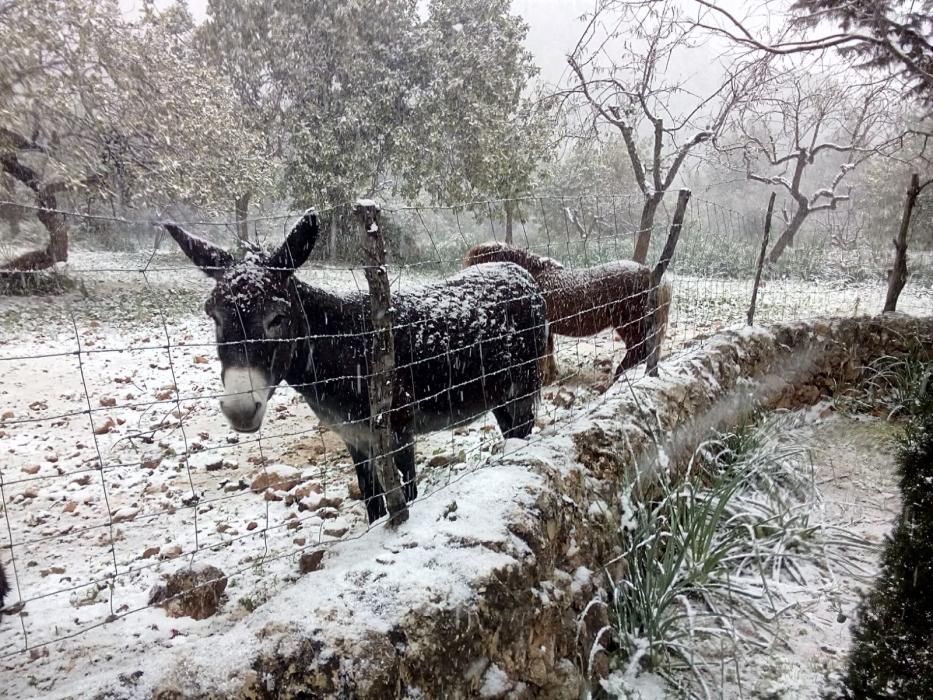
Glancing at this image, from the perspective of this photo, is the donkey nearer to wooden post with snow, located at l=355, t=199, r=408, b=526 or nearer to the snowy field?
the snowy field

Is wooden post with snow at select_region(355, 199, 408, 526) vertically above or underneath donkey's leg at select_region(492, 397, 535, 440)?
above

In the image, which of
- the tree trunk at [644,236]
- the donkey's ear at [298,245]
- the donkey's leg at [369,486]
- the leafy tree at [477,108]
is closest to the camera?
the donkey's ear at [298,245]

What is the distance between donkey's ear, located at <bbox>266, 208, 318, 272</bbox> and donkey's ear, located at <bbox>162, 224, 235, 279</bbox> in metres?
0.18

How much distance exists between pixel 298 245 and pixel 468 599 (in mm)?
1375

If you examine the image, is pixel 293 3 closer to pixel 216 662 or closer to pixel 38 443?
pixel 38 443

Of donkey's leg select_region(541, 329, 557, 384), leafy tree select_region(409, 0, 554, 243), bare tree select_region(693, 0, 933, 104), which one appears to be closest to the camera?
bare tree select_region(693, 0, 933, 104)

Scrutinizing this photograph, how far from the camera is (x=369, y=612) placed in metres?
1.32

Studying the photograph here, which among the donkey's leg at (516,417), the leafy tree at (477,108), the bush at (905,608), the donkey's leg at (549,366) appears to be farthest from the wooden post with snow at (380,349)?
the leafy tree at (477,108)

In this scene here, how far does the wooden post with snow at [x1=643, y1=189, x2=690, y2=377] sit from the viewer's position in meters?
3.51

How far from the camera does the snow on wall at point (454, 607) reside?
1.16 metres

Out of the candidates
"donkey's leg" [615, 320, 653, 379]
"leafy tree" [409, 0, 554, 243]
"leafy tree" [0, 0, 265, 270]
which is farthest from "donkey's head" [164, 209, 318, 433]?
"leafy tree" [409, 0, 554, 243]

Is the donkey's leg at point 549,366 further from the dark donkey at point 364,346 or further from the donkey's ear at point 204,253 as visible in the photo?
the donkey's ear at point 204,253

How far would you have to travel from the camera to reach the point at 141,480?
12.0 feet

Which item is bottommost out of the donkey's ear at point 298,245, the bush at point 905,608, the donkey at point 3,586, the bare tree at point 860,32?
the donkey at point 3,586
